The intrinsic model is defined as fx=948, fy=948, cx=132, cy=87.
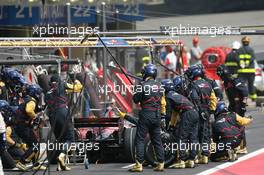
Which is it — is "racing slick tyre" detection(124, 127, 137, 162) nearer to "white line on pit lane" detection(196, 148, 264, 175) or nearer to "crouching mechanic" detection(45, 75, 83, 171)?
"crouching mechanic" detection(45, 75, 83, 171)

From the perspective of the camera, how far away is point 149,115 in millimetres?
16781

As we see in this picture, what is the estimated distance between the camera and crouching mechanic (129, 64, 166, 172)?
16.8m

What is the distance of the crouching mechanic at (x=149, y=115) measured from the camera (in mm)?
16781

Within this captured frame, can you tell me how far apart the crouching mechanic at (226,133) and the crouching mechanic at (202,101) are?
402mm

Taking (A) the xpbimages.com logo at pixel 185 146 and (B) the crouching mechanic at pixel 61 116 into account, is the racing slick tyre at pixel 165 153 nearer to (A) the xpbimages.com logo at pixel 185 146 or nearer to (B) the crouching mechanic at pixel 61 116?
(A) the xpbimages.com logo at pixel 185 146

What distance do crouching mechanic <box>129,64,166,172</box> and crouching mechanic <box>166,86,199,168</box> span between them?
40cm

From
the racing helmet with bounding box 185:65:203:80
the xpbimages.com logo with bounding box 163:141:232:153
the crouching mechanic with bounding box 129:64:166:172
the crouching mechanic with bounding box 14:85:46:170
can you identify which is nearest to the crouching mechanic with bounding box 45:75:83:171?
Answer: the crouching mechanic with bounding box 14:85:46:170

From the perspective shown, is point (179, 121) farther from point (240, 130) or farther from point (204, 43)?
point (204, 43)

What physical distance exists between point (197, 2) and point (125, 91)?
933 inches

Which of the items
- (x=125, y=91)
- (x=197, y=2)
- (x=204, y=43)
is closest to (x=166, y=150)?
(x=125, y=91)

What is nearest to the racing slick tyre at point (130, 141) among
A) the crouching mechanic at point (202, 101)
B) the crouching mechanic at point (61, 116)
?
the crouching mechanic at point (61, 116)

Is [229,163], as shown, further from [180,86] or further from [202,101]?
[180,86]

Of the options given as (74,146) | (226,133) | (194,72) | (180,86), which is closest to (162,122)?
(180,86)

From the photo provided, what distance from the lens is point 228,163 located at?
17.7 m
